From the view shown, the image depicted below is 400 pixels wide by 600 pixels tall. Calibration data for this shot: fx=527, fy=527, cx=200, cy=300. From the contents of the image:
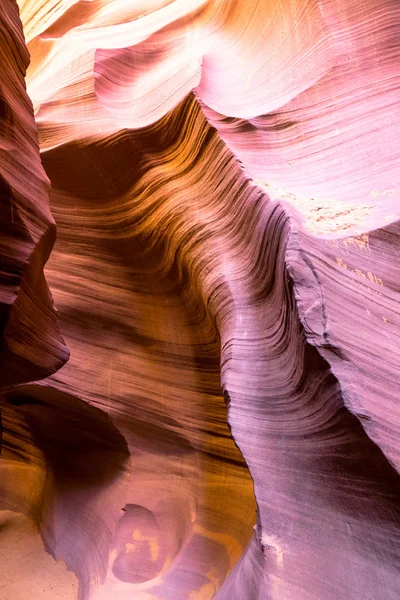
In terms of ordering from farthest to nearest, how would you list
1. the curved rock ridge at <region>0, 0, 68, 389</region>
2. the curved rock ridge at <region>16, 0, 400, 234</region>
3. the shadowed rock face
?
the curved rock ridge at <region>16, 0, 400, 234</region>, the curved rock ridge at <region>0, 0, 68, 389</region>, the shadowed rock face

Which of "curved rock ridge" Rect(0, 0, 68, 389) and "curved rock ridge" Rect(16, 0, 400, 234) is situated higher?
"curved rock ridge" Rect(16, 0, 400, 234)

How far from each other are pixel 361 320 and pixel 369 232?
1.69ft

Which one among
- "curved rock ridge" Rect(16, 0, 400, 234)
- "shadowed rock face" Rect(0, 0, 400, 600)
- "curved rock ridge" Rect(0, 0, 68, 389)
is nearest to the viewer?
"shadowed rock face" Rect(0, 0, 400, 600)

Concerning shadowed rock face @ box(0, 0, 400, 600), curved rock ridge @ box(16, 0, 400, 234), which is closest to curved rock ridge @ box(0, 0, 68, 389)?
Result: shadowed rock face @ box(0, 0, 400, 600)

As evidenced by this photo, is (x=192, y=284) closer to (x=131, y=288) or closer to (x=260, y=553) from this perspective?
(x=131, y=288)

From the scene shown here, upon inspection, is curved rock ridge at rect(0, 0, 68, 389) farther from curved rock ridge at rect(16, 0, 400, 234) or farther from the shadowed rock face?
curved rock ridge at rect(16, 0, 400, 234)

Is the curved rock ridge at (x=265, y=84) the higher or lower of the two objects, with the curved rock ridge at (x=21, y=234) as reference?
higher

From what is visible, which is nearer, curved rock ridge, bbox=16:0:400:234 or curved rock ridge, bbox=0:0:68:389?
curved rock ridge, bbox=0:0:68:389

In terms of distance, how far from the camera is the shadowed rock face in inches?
75.1

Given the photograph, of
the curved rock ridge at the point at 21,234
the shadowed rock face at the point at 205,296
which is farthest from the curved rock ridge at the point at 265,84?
the curved rock ridge at the point at 21,234

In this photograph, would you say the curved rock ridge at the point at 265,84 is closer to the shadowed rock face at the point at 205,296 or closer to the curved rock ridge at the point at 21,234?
the shadowed rock face at the point at 205,296

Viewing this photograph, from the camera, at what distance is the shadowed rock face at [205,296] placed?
1.91 meters

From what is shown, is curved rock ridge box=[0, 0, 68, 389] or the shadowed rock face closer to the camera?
the shadowed rock face

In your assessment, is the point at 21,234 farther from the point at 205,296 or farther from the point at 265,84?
the point at 265,84
